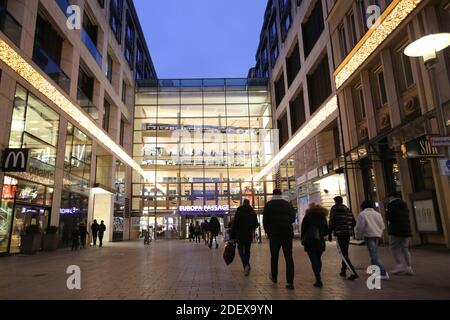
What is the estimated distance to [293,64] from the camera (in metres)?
30.0

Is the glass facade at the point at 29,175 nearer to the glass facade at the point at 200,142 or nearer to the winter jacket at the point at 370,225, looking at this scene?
the winter jacket at the point at 370,225

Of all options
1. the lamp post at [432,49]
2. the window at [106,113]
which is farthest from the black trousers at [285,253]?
the window at [106,113]

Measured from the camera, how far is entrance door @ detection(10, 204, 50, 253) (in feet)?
48.6

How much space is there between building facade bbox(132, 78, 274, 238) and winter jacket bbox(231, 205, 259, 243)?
25690 millimetres

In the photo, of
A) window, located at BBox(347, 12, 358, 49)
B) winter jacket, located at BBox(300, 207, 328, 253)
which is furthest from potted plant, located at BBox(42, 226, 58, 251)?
window, located at BBox(347, 12, 358, 49)

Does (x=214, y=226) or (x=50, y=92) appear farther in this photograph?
(x=50, y=92)

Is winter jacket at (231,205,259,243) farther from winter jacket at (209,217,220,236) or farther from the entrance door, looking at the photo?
the entrance door

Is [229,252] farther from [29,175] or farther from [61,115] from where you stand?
[61,115]

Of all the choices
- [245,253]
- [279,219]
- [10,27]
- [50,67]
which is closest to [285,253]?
[279,219]

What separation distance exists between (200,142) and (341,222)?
29.5 m

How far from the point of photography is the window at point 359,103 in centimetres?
1891

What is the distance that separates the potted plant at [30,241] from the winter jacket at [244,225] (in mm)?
11423

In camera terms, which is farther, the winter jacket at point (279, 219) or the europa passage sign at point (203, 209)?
the europa passage sign at point (203, 209)

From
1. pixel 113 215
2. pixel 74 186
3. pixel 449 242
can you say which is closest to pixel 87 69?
pixel 74 186
